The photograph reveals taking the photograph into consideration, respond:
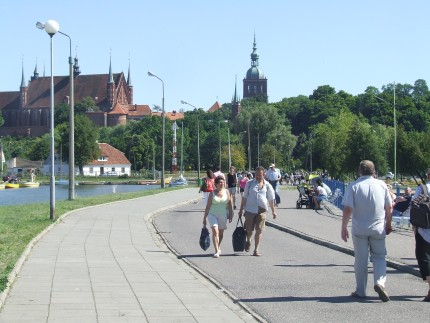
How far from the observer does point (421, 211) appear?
1107 cm

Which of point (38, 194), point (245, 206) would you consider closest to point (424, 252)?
point (245, 206)

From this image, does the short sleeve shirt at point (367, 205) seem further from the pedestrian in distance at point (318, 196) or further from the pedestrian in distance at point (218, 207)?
the pedestrian in distance at point (318, 196)

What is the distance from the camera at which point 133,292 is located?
11.5 m

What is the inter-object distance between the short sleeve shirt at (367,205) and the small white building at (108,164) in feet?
509

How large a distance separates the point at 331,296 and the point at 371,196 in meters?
1.45

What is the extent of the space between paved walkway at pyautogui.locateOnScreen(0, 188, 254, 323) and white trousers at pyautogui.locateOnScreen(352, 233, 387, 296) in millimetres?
1704

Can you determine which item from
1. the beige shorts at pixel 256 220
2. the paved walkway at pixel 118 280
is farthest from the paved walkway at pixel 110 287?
the beige shorts at pixel 256 220

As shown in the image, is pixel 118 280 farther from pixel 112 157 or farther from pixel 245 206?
pixel 112 157

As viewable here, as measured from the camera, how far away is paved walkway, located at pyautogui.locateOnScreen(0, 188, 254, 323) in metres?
9.77

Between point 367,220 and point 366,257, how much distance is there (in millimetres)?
485

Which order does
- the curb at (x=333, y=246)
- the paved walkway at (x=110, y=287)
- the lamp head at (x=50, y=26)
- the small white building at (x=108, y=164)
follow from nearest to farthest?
the paved walkway at (x=110, y=287) → the curb at (x=333, y=246) → the lamp head at (x=50, y=26) → the small white building at (x=108, y=164)

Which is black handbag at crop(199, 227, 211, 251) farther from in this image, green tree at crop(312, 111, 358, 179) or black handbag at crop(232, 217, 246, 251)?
A: green tree at crop(312, 111, 358, 179)

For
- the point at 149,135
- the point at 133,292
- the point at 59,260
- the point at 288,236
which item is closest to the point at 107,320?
the point at 133,292

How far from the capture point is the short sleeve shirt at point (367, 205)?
11.1 meters
